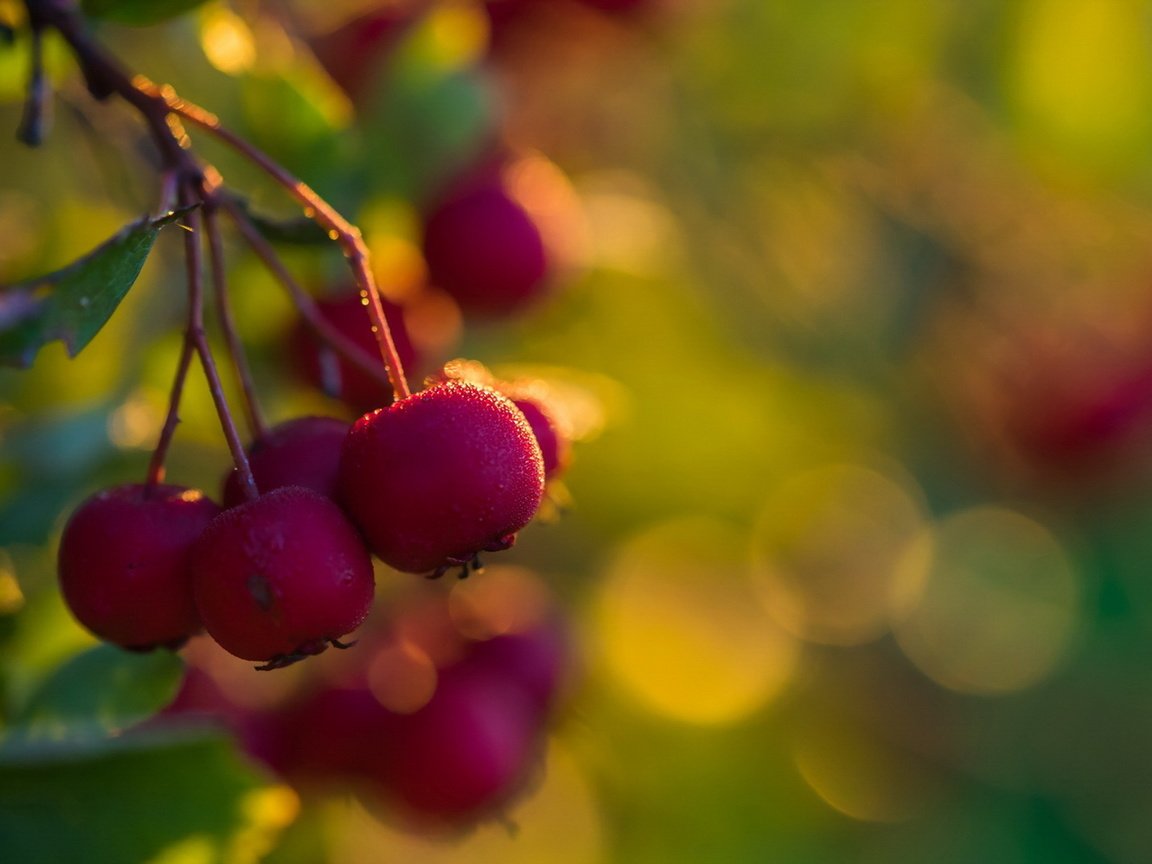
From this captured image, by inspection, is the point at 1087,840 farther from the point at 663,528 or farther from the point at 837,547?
the point at 663,528

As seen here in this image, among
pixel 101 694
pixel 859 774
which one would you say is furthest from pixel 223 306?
pixel 859 774

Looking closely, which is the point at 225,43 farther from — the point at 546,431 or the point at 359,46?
the point at 546,431

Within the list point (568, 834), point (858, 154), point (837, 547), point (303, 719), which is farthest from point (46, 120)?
point (837, 547)

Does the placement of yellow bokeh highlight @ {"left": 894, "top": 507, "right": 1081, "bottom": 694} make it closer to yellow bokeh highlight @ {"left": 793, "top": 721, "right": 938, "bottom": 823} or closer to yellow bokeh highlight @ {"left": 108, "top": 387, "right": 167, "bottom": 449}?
yellow bokeh highlight @ {"left": 793, "top": 721, "right": 938, "bottom": 823}

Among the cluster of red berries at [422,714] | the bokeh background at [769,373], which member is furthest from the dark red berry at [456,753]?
the bokeh background at [769,373]

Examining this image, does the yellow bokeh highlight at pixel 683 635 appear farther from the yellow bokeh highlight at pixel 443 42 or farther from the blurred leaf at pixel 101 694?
the blurred leaf at pixel 101 694

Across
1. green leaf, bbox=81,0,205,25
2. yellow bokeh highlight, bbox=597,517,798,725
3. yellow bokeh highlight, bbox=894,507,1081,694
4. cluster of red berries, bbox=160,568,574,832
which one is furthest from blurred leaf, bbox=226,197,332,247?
yellow bokeh highlight, bbox=894,507,1081,694
